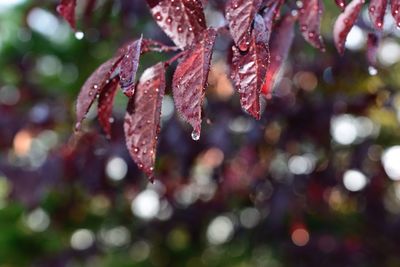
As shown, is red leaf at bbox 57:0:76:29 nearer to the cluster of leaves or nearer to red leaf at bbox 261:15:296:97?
the cluster of leaves

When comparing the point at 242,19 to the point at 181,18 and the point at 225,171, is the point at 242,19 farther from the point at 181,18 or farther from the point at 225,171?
the point at 225,171

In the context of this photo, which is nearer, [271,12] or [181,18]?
[181,18]

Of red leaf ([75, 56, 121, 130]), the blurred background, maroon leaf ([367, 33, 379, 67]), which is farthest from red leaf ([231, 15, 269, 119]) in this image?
the blurred background

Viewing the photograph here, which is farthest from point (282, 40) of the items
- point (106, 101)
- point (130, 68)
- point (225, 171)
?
point (225, 171)

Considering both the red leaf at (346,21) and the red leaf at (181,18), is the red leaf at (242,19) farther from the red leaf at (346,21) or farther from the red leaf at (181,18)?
the red leaf at (346,21)

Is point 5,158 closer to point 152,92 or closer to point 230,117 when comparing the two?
point 230,117

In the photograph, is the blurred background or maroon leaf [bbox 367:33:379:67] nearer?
maroon leaf [bbox 367:33:379:67]

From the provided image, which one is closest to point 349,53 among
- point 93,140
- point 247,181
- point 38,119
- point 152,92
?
point 247,181
